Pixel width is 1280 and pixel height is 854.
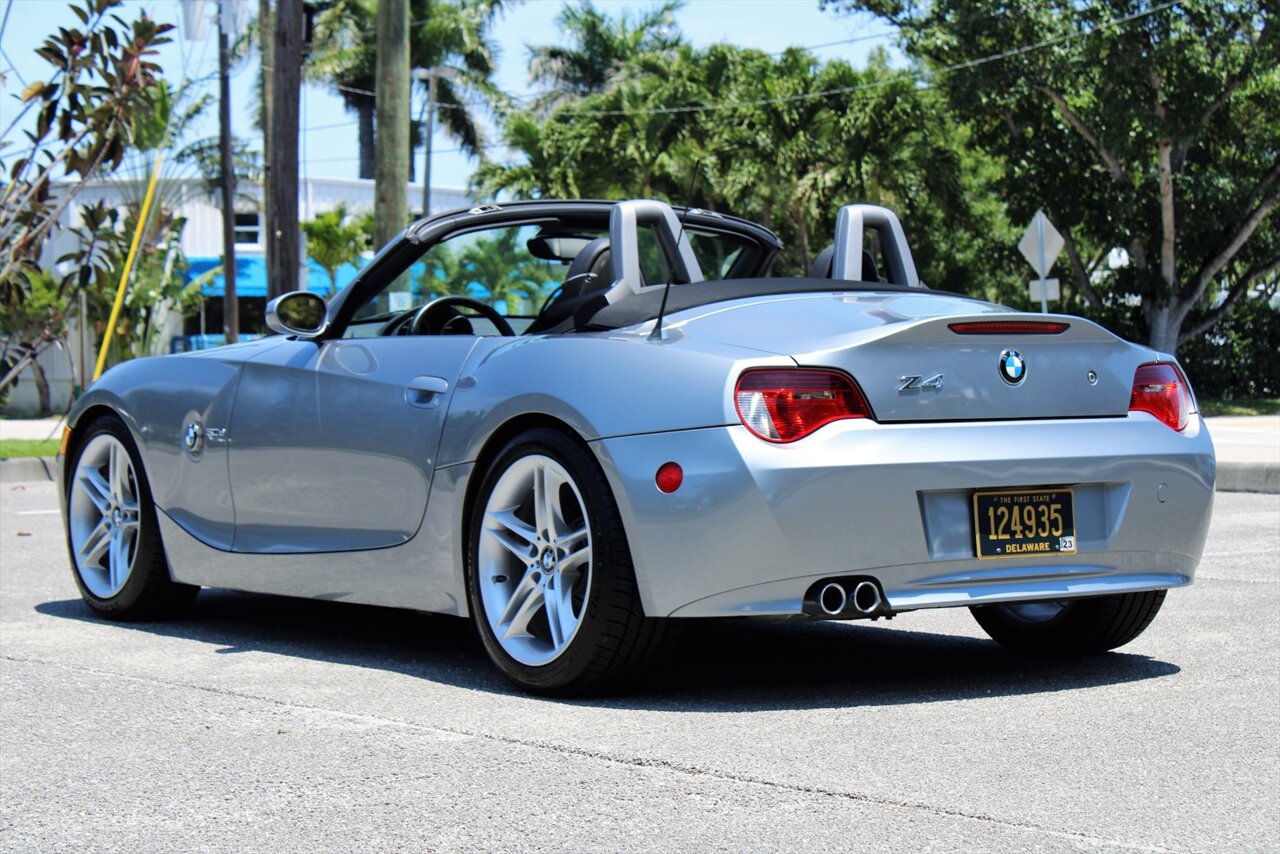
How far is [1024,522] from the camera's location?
4508mm

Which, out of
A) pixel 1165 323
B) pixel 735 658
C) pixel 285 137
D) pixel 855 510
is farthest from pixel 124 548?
pixel 1165 323

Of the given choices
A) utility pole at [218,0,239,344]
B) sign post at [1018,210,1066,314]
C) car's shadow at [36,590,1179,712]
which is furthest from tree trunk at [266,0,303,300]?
car's shadow at [36,590,1179,712]

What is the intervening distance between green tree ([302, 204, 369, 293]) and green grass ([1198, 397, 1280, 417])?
1998 cm

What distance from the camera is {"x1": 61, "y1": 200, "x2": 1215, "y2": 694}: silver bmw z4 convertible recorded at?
4277mm

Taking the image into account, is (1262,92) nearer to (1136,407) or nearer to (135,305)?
(135,305)

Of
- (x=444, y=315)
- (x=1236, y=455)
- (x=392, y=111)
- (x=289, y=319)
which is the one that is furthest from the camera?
(x=392, y=111)

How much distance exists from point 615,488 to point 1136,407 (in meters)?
1.56

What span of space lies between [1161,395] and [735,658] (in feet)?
4.98

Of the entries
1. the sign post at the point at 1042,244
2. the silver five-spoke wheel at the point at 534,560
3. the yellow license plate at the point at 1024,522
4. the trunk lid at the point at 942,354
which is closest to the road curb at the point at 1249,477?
the sign post at the point at 1042,244

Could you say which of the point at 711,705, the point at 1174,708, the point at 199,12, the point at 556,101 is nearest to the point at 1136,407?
the point at 1174,708

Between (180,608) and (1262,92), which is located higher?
(1262,92)

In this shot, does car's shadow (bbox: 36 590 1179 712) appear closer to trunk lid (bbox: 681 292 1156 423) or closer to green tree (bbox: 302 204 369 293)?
trunk lid (bbox: 681 292 1156 423)

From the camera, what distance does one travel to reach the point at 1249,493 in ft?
44.0

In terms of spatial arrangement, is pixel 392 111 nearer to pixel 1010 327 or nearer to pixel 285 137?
pixel 285 137
